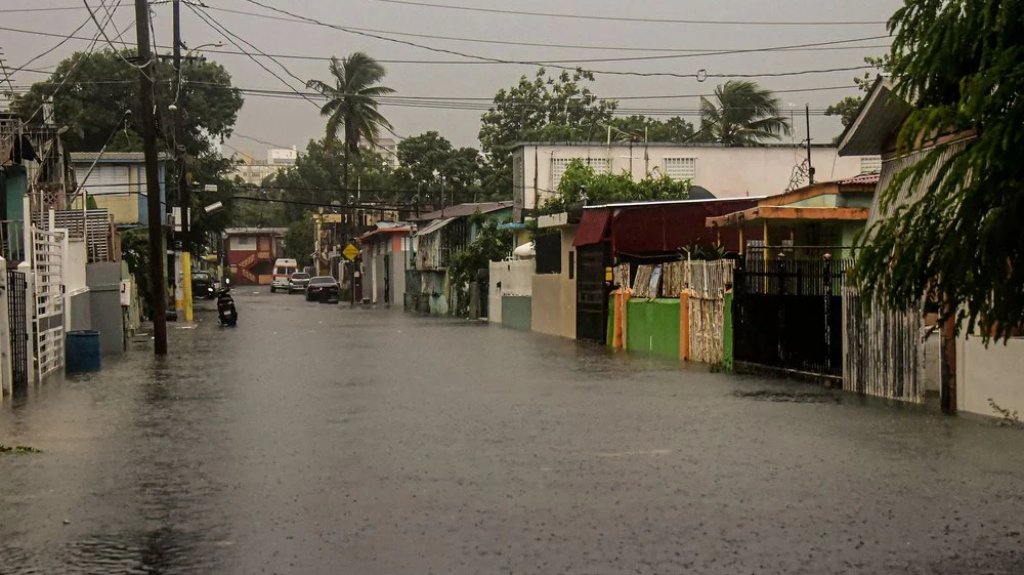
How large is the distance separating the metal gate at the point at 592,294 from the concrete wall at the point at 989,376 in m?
19.3

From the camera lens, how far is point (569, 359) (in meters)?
28.9

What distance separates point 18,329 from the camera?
72.3 feet

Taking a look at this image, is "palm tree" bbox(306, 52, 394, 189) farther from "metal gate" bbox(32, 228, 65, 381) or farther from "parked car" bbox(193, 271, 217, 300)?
"metal gate" bbox(32, 228, 65, 381)

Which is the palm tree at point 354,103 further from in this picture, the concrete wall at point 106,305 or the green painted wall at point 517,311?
A: the concrete wall at point 106,305

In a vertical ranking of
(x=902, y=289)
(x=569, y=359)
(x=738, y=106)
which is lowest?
(x=569, y=359)

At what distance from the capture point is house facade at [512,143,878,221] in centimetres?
5781

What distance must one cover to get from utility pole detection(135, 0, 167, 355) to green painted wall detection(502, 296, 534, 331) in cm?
1716

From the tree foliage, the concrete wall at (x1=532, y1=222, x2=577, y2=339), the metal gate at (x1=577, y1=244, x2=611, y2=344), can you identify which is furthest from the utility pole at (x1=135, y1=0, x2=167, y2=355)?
the tree foliage

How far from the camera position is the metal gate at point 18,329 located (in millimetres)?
21562

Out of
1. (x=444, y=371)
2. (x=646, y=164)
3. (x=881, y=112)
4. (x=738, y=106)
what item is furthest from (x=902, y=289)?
(x=738, y=106)

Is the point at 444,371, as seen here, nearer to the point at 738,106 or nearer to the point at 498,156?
the point at 738,106

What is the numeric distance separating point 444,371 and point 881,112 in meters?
8.97

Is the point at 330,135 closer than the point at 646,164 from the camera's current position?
No

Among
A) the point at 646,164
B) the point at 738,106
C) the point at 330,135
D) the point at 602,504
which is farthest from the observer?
the point at 330,135
